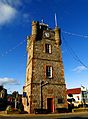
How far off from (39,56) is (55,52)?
3177 mm

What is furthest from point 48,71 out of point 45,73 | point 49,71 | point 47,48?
point 47,48

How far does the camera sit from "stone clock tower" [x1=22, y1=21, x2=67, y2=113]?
89.2 ft

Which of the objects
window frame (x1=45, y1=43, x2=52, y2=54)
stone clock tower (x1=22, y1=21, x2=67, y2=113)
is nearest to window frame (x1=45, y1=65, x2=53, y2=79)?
stone clock tower (x1=22, y1=21, x2=67, y2=113)

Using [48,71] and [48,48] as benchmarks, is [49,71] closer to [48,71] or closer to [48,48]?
[48,71]

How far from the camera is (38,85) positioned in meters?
27.5

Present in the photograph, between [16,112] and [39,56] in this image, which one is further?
[39,56]

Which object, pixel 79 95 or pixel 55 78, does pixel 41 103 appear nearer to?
pixel 55 78

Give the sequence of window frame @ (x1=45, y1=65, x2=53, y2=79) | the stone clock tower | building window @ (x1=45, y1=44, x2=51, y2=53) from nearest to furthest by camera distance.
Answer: the stone clock tower
window frame @ (x1=45, y1=65, x2=53, y2=79)
building window @ (x1=45, y1=44, x2=51, y2=53)

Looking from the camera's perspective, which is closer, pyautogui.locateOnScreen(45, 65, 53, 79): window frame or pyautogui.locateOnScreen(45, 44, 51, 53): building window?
pyautogui.locateOnScreen(45, 65, 53, 79): window frame

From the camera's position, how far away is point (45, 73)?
2858 centimetres

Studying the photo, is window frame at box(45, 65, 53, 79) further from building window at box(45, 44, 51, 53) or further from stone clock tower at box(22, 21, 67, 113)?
building window at box(45, 44, 51, 53)

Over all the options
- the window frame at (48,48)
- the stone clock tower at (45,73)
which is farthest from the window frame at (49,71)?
the window frame at (48,48)

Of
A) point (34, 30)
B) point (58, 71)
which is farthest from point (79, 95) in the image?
point (34, 30)

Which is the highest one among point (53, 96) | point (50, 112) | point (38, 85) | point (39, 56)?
point (39, 56)
